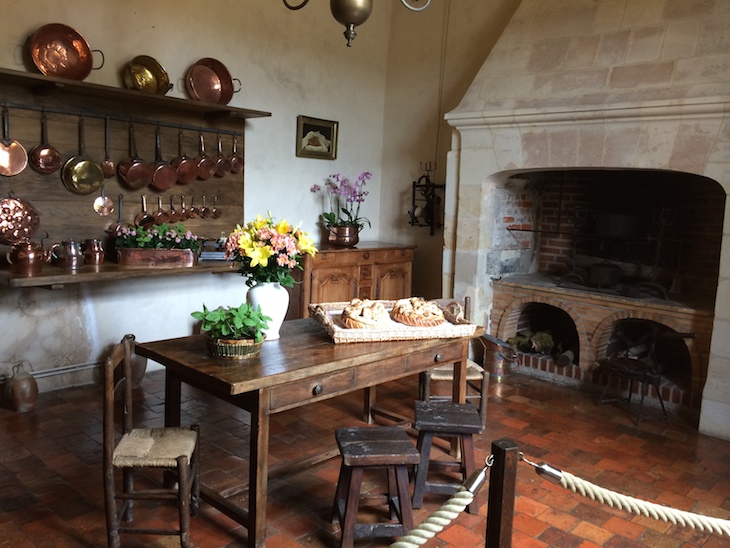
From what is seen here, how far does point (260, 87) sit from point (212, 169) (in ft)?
3.15

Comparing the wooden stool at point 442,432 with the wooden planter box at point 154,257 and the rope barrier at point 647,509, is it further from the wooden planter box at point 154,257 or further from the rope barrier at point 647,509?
the wooden planter box at point 154,257

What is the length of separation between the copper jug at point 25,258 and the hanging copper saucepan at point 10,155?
0.56m

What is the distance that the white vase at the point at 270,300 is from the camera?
115 inches

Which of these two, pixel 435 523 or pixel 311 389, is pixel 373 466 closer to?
pixel 311 389

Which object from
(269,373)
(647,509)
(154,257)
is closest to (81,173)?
(154,257)

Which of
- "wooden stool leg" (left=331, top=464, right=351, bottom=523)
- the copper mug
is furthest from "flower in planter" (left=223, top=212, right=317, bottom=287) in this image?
the copper mug

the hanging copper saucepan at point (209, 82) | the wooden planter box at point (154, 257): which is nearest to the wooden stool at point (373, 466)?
the wooden planter box at point (154, 257)

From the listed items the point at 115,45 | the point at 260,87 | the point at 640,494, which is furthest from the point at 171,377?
the point at 260,87

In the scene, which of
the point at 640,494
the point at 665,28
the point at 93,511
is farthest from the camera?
the point at 665,28

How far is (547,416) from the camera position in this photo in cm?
444

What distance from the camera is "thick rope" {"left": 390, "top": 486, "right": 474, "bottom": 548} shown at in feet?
5.72

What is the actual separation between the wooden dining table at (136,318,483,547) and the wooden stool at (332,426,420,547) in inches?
9.5

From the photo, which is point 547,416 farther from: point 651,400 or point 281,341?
point 281,341

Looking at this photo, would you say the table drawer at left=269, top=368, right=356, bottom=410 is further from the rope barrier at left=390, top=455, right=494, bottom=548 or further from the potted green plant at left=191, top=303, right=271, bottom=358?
the rope barrier at left=390, top=455, right=494, bottom=548
